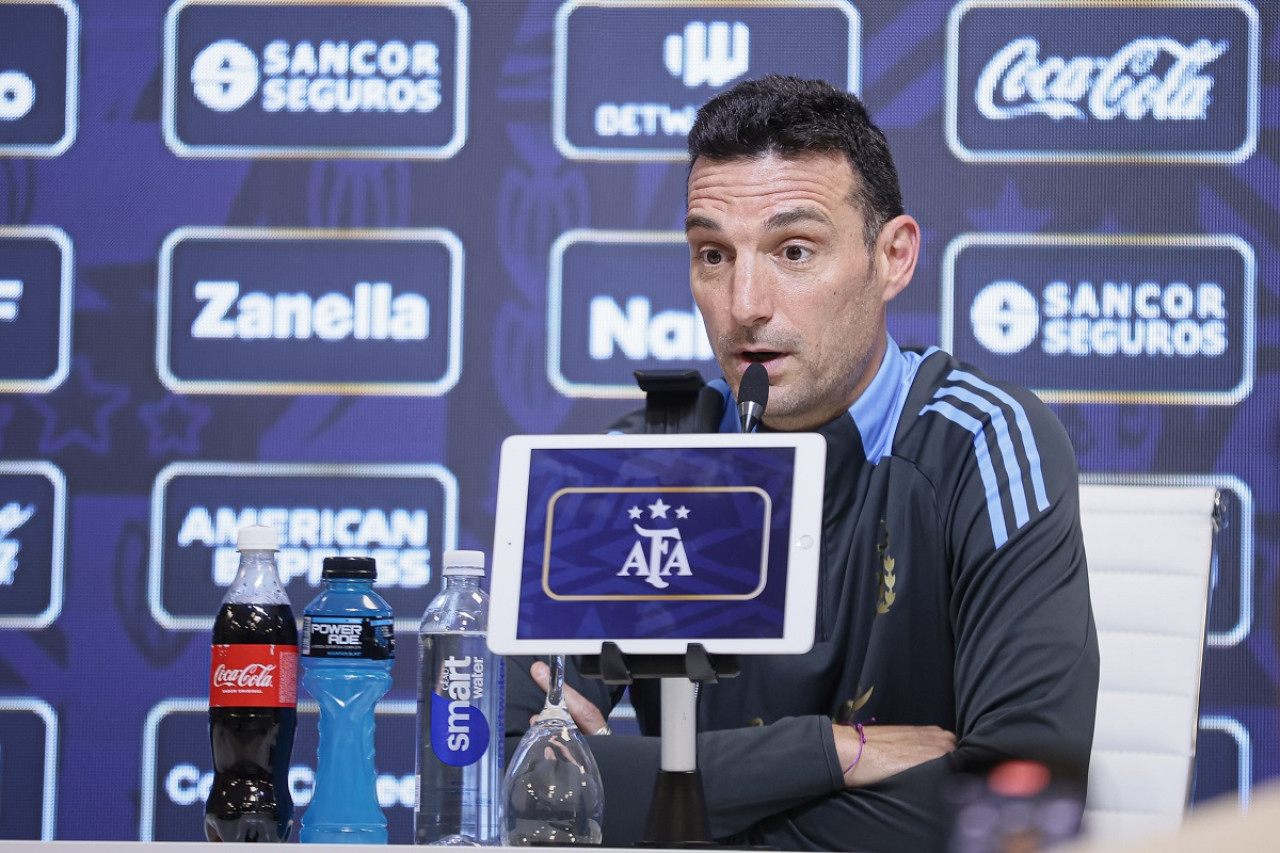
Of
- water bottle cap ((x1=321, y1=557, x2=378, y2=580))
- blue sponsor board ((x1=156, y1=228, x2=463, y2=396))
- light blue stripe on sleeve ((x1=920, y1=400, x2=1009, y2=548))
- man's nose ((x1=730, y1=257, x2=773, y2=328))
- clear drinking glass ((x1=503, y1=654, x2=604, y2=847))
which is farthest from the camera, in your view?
blue sponsor board ((x1=156, y1=228, x2=463, y2=396))

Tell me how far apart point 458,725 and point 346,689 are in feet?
0.59

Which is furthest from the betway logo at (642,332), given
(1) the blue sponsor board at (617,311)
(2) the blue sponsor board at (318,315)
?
(2) the blue sponsor board at (318,315)


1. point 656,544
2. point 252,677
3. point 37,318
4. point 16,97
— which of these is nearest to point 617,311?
A: point 37,318

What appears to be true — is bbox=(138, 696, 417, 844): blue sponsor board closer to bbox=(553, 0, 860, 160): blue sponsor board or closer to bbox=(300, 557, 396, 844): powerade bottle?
bbox=(553, 0, 860, 160): blue sponsor board

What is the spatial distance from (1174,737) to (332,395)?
1452 mm

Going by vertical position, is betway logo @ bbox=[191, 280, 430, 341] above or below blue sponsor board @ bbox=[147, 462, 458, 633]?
above

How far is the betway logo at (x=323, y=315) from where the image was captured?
2492 mm

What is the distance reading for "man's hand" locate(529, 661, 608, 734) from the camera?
1.52 meters

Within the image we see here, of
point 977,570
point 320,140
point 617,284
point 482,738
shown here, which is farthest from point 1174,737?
point 320,140

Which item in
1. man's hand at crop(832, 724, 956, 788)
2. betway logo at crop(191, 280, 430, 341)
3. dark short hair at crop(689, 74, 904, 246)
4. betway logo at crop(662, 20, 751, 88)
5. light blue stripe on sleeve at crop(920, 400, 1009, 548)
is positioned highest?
betway logo at crop(662, 20, 751, 88)

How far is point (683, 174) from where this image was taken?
2486mm

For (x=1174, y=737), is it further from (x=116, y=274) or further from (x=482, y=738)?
(x=116, y=274)

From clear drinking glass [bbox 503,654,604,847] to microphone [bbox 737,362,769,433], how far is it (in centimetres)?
28

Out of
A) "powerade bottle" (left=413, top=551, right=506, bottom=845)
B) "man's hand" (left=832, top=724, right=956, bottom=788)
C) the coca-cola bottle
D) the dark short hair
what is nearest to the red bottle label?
the coca-cola bottle
